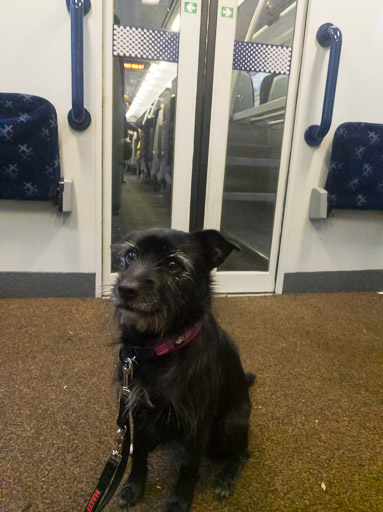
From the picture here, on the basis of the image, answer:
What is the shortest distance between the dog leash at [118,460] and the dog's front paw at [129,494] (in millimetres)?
152

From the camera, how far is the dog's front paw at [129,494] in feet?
3.90

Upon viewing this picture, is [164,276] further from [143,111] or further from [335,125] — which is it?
[335,125]

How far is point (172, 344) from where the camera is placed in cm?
107

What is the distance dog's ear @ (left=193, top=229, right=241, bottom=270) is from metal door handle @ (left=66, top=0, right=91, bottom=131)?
1486 millimetres

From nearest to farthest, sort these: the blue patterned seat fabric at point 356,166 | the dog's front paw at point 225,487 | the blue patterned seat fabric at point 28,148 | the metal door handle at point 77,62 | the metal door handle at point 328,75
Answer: the dog's front paw at point 225,487, the metal door handle at point 77,62, the blue patterned seat fabric at point 28,148, the metal door handle at point 328,75, the blue patterned seat fabric at point 356,166

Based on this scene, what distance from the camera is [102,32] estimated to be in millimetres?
2320

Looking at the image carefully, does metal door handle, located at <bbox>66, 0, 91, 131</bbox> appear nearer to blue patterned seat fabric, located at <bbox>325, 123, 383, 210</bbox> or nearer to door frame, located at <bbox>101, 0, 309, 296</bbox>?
door frame, located at <bbox>101, 0, 309, 296</bbox>

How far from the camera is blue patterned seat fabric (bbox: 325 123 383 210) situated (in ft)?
8.66

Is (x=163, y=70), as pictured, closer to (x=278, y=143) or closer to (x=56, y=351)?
(x=278, y=143)

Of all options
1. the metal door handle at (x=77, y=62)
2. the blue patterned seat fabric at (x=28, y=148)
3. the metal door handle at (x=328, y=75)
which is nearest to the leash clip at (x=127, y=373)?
the blue patterned seat fabric at (x=28, y=148)

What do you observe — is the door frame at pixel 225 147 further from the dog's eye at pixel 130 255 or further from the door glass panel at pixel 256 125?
the dog's eye at pixel 130 255

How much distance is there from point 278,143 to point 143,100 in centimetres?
97

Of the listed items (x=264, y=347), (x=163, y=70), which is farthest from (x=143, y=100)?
(x=264, y=347)

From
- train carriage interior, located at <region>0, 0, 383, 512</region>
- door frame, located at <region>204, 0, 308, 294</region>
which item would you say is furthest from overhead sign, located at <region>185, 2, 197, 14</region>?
door frame, located at <region>204, 0, 308, 294</region>
